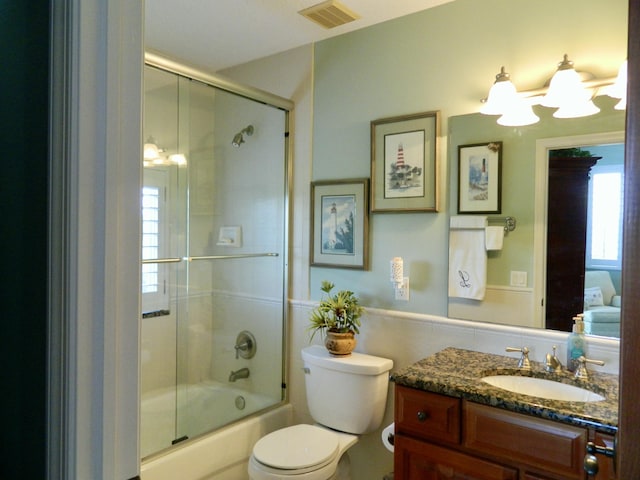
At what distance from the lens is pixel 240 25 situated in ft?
7.80

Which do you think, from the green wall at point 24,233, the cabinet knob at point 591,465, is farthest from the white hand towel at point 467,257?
the green wall at point 24,233

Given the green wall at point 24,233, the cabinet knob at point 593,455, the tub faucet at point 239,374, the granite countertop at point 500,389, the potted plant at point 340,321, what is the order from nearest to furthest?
1. the green wall at point 24,233
2. the cabinet knob at point 593,455
3. the granite countertop at point 500,389
4. the potted plant at point 340,321
5. the tub faucet at point 239,374

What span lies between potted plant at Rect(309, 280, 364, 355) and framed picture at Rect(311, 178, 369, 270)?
0.23 meters

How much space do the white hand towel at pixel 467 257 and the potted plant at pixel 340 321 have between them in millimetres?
518

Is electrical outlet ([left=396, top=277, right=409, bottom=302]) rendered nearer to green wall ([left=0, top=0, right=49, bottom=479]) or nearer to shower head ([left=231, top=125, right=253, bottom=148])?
shower head ([left=231, top=125, right=253, bottom=148])

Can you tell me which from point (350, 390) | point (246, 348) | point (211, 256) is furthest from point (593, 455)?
point (211, 256)

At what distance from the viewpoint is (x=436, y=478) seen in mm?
1602

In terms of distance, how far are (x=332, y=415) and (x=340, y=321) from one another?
0.47m

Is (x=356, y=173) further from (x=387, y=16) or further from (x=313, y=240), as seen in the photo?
(x=387, y=16)

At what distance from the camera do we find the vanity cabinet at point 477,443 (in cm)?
136

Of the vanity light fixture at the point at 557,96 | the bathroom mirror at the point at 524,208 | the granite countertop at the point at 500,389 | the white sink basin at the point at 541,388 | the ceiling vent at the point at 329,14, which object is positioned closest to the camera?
the granite countertop at the point at 500,389

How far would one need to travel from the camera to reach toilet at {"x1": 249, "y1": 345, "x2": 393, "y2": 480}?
6.32ft

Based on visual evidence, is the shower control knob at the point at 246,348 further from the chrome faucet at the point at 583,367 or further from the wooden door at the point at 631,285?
the wooden door at the point at 631,285

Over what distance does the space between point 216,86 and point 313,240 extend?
3.35 ft
